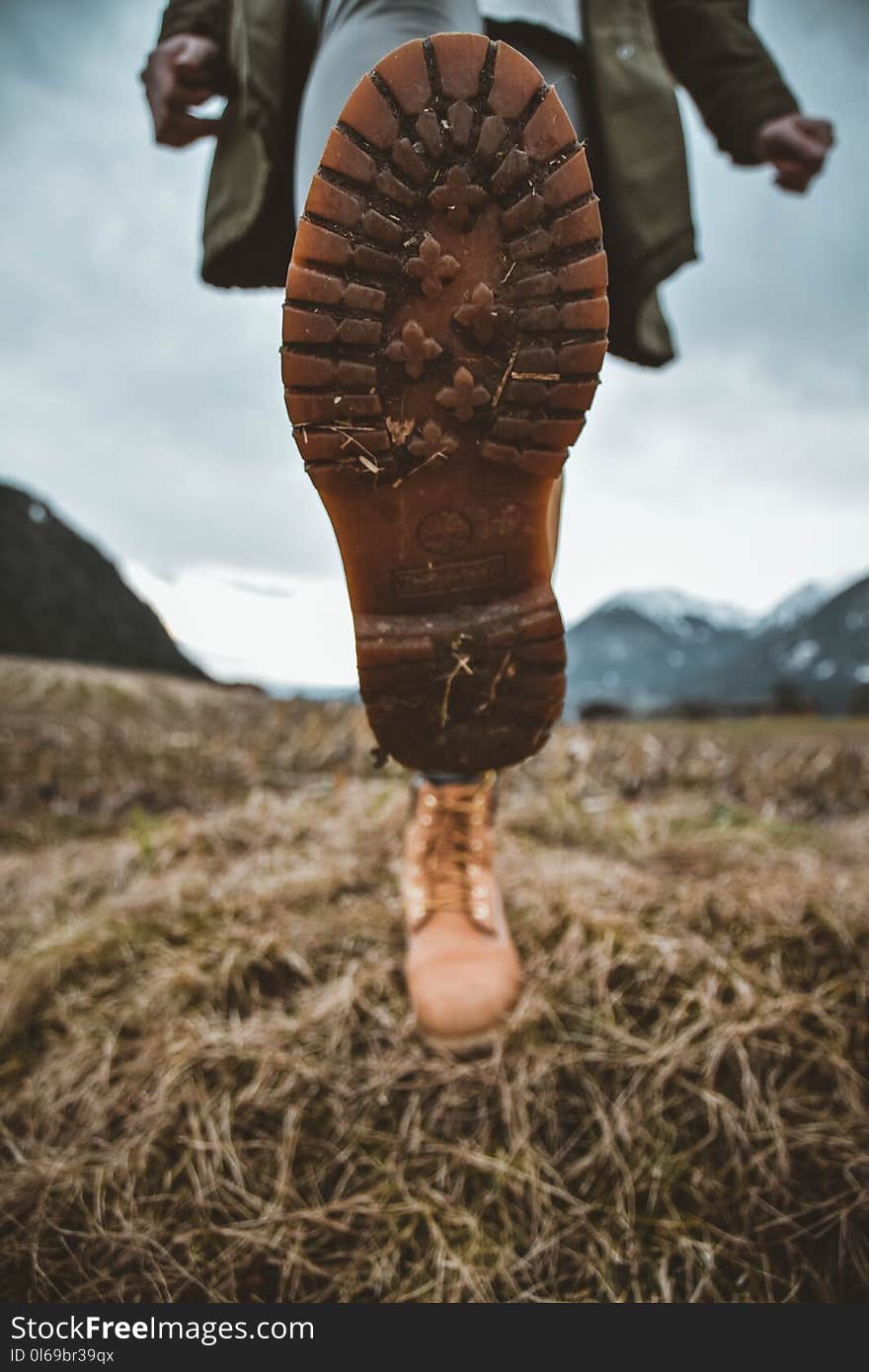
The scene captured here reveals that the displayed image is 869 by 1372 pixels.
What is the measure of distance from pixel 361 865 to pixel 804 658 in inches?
352

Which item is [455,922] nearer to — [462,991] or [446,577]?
[462,991]

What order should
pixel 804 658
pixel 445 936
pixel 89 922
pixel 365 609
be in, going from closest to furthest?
1. pixel 365 609
2. pixel 445 936
3. pixel 89 922
4. pixel 804 658

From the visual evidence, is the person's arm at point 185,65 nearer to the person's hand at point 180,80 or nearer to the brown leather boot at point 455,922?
the person's hand at point 180,80

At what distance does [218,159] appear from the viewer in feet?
3.36

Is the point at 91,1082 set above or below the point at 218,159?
below

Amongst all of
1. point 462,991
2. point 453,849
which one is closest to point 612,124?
point 453,849

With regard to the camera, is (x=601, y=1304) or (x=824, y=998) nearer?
(x=601, y=1304)

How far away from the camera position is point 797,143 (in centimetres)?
99

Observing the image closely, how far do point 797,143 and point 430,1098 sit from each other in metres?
1.33

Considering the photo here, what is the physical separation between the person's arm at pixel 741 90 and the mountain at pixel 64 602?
210 inches

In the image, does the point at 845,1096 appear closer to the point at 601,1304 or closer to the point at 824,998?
the point at 824,998

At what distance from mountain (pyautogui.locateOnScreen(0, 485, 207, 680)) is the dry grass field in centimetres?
489

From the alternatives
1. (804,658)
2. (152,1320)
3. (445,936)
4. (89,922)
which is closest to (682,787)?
(445,936)

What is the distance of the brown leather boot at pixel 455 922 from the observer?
0.88 metres
